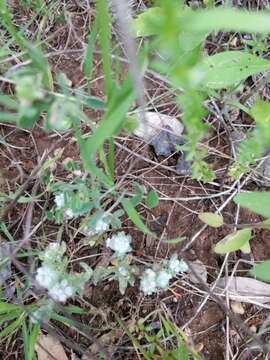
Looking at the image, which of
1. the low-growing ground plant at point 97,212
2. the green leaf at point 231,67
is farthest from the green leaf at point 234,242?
the green leaf at point 231,67

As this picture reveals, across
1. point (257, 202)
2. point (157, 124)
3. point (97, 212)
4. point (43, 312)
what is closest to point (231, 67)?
point (157, 124)

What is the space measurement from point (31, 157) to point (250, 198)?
2.20ft

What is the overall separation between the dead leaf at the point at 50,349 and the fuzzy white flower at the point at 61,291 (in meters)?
0.30

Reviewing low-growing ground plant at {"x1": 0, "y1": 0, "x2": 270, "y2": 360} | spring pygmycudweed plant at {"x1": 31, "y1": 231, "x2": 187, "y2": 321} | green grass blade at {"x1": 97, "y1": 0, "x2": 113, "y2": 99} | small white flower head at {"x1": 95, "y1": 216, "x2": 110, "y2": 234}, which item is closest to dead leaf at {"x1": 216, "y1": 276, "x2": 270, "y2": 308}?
low-growing ground plant at {"x1": 0, "y1": 0, "x2": 270, "y2": 360}

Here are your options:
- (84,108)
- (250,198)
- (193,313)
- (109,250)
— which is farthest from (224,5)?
(193,313)

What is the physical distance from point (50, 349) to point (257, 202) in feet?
2.22

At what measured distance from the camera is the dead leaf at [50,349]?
1.40 m

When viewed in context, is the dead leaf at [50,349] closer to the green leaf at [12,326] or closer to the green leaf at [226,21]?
the green leaf at [12,326]

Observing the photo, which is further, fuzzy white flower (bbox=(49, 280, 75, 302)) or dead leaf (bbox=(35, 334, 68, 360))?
dead leaf (bbox=(35, 334, 68, 360))

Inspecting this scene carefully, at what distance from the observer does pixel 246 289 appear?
1.47m

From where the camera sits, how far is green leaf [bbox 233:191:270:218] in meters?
1.31

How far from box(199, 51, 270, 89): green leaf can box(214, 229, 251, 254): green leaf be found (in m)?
0.42

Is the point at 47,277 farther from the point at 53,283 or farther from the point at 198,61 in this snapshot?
the point at 198,61

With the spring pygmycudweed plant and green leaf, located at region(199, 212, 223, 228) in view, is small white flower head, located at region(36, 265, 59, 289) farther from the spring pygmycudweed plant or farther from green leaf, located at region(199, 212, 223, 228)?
A: green leaf, located at region(199, 212, 223, 228)
